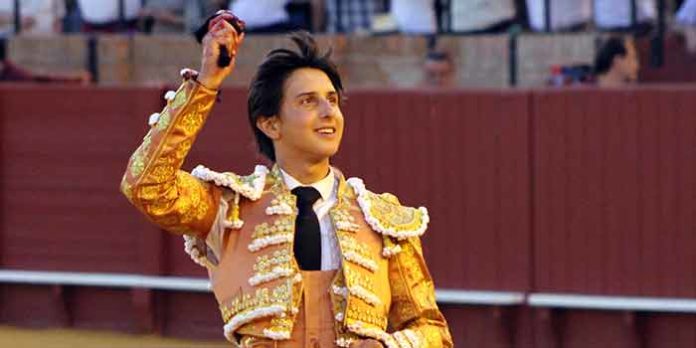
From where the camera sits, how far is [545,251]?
355 inches

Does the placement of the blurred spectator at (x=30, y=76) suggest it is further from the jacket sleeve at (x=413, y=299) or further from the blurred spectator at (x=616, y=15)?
the jacket sleeve at (x=413, y=299)

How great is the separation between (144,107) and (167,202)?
6.03 meters

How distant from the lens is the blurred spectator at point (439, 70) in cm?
1000

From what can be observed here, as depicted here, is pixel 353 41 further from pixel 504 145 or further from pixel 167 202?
pixel 167 202

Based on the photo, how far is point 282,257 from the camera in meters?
3.94

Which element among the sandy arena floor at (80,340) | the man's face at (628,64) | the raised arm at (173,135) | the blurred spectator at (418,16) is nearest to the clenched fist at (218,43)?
the raised arm at (173,135)

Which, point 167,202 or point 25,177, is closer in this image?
point 167,202

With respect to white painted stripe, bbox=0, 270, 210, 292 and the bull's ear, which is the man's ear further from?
white painted stripe, bbox=0, 270, 210, 292

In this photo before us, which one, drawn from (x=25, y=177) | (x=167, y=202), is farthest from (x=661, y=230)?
(x=167, y=202)

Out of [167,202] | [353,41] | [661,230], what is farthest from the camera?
[353,41]

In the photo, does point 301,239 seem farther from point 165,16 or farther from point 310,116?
point 165,16

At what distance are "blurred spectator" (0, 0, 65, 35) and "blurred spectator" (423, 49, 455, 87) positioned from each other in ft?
8.63

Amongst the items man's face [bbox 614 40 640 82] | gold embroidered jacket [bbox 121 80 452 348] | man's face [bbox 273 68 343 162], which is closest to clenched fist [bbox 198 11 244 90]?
gold embroidered jacket [bbox 121 80 452 348]

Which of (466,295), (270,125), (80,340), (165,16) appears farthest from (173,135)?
(165,16)
